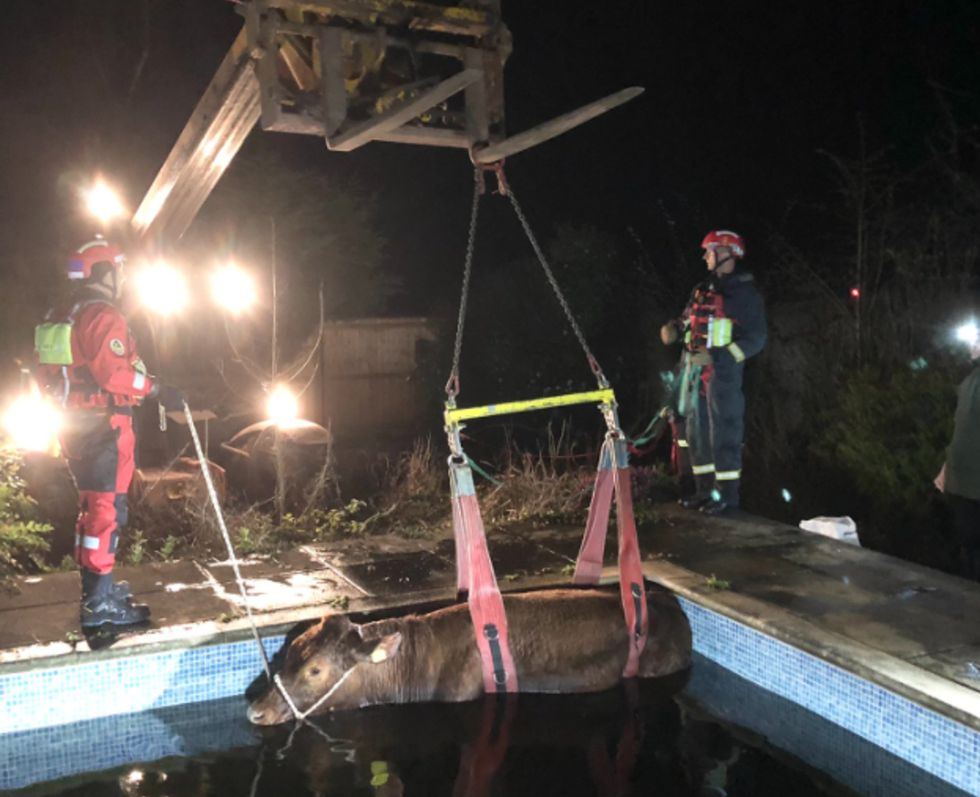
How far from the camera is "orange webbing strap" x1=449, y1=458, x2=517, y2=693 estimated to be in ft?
16.4

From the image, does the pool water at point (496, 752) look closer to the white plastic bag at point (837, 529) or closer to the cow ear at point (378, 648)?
the cow ear at point (378, 648)

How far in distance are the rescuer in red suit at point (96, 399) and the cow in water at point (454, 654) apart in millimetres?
1135

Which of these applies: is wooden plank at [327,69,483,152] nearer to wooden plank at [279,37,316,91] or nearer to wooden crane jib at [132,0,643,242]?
wooden crane jib at [132,0,643,242]

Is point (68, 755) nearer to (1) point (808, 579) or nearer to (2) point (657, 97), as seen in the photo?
(1) point (808, 579)

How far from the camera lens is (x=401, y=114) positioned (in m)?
4.62

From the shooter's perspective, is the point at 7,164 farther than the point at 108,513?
Yes

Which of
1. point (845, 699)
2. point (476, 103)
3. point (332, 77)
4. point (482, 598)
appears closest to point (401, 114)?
point (332, 77)

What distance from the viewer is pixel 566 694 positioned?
5168 millimetres

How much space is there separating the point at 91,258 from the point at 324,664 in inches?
101

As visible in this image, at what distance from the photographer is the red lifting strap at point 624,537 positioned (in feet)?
17.3

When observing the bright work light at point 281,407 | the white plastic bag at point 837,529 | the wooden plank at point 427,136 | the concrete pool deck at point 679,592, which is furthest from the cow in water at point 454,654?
the bright work light at point 281,407

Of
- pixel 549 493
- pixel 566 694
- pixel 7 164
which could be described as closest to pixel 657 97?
pixel 7 164

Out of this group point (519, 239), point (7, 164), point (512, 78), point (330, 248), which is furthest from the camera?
point (519, 239)

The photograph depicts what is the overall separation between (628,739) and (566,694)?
527 mm
